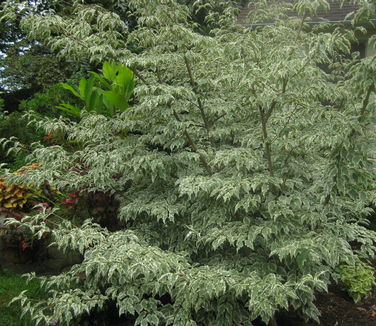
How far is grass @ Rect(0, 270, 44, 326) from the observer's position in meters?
3.40

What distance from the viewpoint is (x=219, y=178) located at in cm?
308

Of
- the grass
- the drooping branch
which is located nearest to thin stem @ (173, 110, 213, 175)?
the drooping branch

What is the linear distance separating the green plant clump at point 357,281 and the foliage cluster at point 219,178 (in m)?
0.57

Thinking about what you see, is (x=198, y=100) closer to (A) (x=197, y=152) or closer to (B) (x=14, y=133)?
(A) (x=197, y=152)

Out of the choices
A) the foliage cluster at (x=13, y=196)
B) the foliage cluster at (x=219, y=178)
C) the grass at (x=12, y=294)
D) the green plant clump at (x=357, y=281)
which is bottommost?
the grass at (x=12, y=294)

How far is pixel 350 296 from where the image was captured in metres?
3.76

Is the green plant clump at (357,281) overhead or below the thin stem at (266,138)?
below

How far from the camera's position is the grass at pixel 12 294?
3.40m

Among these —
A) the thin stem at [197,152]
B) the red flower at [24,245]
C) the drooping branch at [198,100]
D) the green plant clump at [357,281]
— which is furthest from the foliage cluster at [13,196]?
the green plant clump at [357,281]

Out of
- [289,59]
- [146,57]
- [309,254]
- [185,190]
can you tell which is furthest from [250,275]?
[146,57]

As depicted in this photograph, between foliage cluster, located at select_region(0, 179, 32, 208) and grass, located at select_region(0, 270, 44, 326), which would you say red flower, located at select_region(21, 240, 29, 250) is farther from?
foliage cluster, located at select_region(0, 179, 32, 208)

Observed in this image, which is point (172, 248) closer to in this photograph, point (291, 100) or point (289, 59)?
point (291, 100)

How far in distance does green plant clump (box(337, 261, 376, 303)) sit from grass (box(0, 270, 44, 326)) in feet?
9.63

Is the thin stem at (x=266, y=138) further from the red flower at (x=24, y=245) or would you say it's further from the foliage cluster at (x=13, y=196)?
the foliage cluster at (x=13, y=196)
